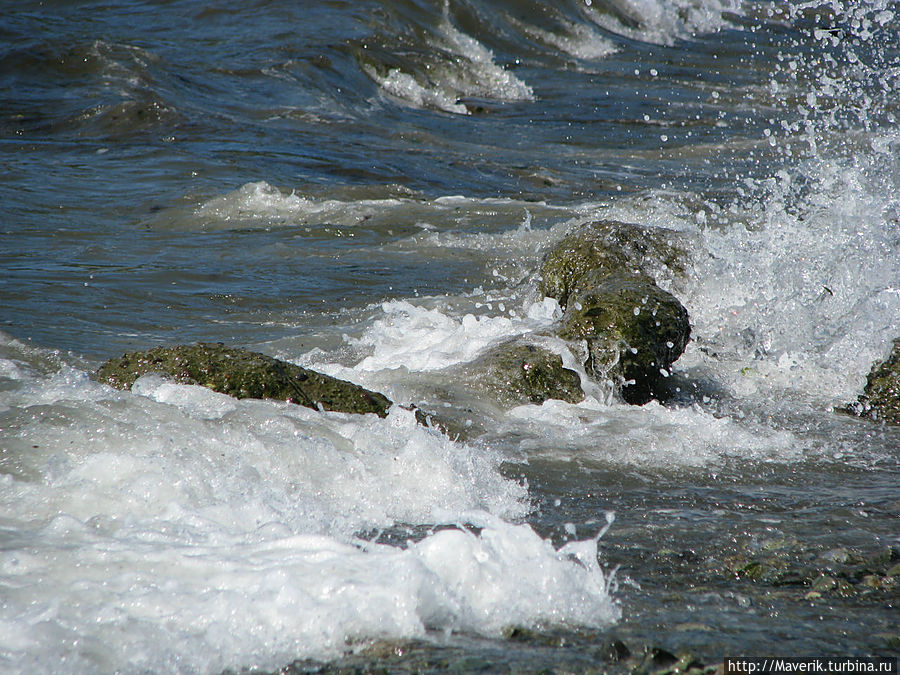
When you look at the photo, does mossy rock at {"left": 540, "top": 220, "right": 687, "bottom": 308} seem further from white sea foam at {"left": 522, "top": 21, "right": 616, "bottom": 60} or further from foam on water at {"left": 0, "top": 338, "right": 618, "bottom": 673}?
white sea foam at {"left": 522, "top": 21, "right": 616, "bottom": 60}

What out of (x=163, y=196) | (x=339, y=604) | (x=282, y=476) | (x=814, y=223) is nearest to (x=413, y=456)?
(x=282, y=476)

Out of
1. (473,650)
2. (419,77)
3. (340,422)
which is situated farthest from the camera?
(419,77)

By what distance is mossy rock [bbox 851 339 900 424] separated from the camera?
188 inches

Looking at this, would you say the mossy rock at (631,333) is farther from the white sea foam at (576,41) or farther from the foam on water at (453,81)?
the white sea foam at (576,41)

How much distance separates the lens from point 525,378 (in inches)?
196

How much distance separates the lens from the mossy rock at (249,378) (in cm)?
429

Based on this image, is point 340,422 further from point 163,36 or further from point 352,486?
point 163,36

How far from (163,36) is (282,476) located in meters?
→ 14.5

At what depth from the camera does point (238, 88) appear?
13875mm

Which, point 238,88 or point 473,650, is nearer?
point 473,650

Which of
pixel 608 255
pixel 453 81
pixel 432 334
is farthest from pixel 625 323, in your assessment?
pixel 453 81

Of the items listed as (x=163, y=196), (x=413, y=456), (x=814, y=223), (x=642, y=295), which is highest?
(x=814, y=223)

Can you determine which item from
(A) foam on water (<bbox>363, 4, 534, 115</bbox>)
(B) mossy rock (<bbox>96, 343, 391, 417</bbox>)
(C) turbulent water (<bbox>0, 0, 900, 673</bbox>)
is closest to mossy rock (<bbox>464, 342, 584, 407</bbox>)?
(C) turbulent water (<bbox>0, 0, 900, 673</bbox>)

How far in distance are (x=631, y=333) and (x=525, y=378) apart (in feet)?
2.44
